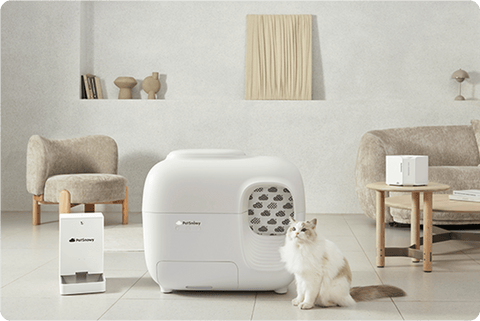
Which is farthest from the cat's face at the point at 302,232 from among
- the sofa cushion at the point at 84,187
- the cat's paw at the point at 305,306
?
the sofa cushion at the point at 84,187

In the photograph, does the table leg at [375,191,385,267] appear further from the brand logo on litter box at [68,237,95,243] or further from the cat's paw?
the brand logo on litter box at [68,237,95,243]

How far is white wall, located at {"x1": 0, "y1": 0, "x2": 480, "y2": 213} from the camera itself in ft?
17.9

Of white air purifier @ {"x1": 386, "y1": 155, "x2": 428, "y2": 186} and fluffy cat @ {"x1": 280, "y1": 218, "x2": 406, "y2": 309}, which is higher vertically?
white air purifier @ {"x1": 386, "y1": 155, "x2": 428, "y2": 186}

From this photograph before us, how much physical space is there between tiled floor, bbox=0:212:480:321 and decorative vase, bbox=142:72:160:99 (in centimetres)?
233

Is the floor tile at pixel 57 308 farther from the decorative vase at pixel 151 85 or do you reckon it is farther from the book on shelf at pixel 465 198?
the decorative vase at pixel 151 85

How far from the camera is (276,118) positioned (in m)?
5.45

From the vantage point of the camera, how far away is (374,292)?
8.14 ft

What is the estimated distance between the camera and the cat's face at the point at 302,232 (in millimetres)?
2303

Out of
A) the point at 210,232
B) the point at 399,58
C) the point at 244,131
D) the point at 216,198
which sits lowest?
the point at 210,232

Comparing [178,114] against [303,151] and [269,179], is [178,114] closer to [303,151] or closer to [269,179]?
[303,151]

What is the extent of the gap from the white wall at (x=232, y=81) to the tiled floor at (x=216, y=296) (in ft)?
6.22

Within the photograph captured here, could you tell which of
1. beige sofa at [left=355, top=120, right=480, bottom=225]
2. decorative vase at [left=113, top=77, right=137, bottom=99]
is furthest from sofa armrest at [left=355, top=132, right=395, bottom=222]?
decorative vase at [left=113, top=77, right=137, bottom=99]

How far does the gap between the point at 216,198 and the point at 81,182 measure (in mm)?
2381

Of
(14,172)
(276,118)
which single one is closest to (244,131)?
(276,118)
